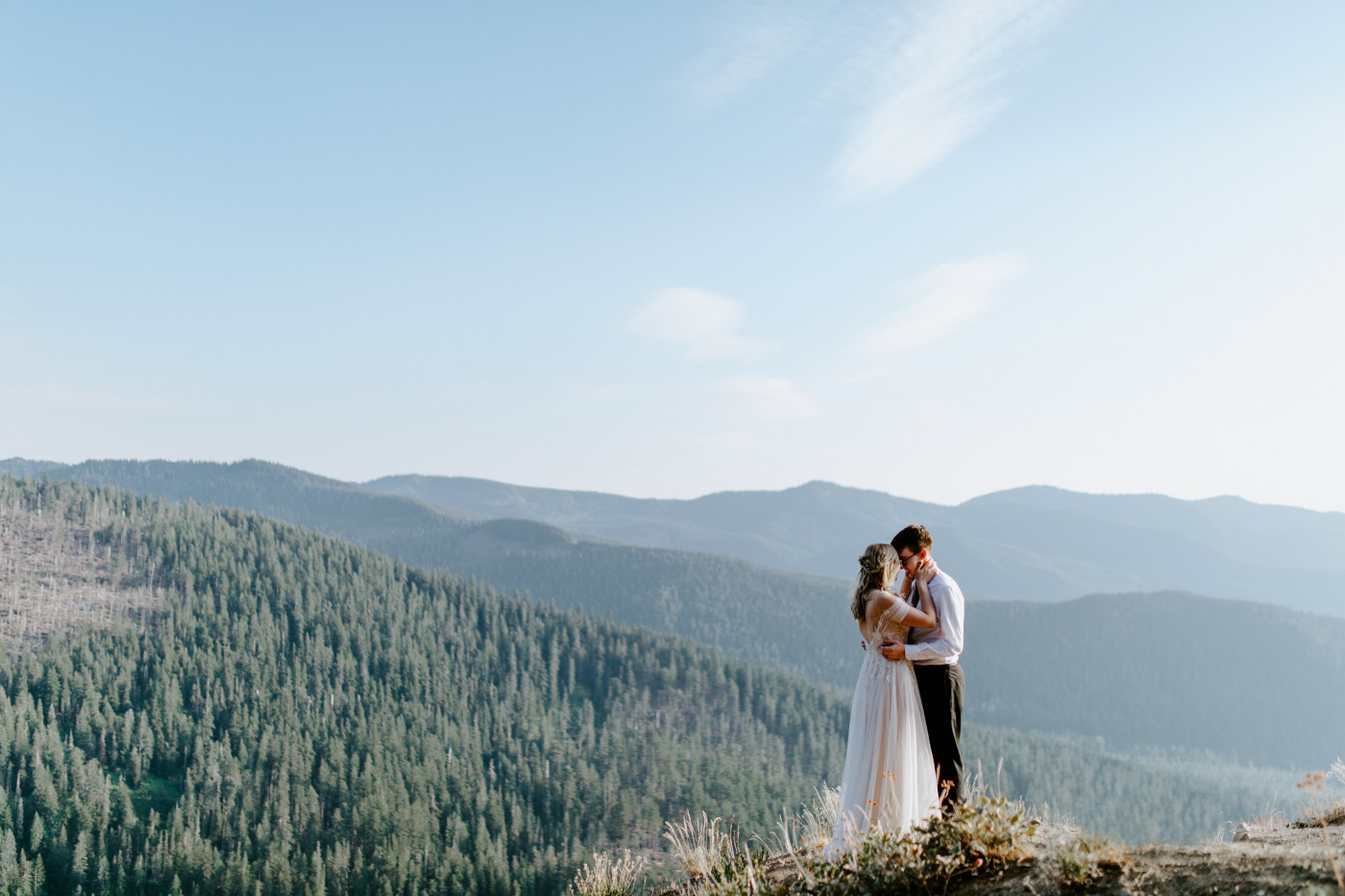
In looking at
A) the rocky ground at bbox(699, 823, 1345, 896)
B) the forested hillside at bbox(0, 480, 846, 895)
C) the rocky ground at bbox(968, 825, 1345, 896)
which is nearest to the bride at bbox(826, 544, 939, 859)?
the rocky ground at bbox(699, 823, 1345, 896)

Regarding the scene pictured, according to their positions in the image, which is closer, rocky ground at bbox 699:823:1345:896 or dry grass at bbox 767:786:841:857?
rocky ground at bbox 699:823:1345:896

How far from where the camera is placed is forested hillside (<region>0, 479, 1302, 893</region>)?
108 m

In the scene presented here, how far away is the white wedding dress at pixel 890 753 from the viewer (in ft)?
27.2

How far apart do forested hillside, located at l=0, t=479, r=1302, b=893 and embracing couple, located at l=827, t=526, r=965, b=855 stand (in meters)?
106

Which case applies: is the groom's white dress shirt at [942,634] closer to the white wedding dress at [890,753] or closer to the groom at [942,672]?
the groom at [942,672]

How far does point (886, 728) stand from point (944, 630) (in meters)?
1.17

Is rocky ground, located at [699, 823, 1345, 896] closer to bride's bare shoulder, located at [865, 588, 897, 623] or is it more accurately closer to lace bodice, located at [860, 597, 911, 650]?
lace bodice, located at [860, 597, 911, 650]

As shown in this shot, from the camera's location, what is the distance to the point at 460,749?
154750 mm

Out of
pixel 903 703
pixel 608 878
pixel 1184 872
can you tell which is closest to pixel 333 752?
pixel 608 878

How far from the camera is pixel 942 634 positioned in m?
8.49

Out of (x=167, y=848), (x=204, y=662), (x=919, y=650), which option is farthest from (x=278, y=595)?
(x=919, y=650)

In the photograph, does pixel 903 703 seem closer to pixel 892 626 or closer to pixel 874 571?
pixel 892 626

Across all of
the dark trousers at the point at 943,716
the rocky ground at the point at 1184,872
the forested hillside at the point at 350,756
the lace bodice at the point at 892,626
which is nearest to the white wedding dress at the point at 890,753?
the lace bodice at the point at 892,626

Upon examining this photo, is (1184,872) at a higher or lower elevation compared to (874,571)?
lower
